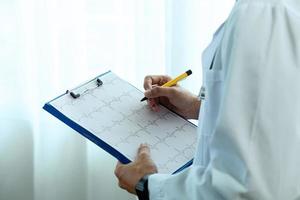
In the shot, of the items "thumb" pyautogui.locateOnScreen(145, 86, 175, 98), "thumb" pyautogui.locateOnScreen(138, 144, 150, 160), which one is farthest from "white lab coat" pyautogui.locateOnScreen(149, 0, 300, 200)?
"thumb" pyautogui.locateOnScreen(145, 86, 175, 98)

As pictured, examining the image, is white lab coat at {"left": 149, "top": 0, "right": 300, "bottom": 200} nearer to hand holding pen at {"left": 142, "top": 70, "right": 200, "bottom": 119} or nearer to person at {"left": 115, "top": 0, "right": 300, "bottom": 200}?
person at {"left": 115, "top": 0, "right": 300, "bottom": 200}

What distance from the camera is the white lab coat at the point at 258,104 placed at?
1.62ft

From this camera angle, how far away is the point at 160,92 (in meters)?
0.94

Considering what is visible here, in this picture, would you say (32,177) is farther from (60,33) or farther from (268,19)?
(268,19)

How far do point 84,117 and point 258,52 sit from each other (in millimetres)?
433

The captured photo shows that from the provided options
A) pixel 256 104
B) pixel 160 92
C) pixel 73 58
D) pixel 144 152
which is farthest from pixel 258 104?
pixel 73 58

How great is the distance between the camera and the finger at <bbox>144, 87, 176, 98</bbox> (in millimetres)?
927

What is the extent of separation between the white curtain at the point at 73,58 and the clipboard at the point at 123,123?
10.2 inches

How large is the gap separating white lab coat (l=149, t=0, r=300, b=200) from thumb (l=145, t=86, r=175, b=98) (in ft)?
1.24

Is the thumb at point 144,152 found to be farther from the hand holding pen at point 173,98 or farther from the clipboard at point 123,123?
the hand holding pen at point 173,98

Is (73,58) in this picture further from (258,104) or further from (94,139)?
(258,104)

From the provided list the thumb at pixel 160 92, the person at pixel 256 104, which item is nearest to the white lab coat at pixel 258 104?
the person at pixel 256 104

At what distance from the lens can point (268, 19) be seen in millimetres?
491

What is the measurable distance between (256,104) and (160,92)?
450mm
